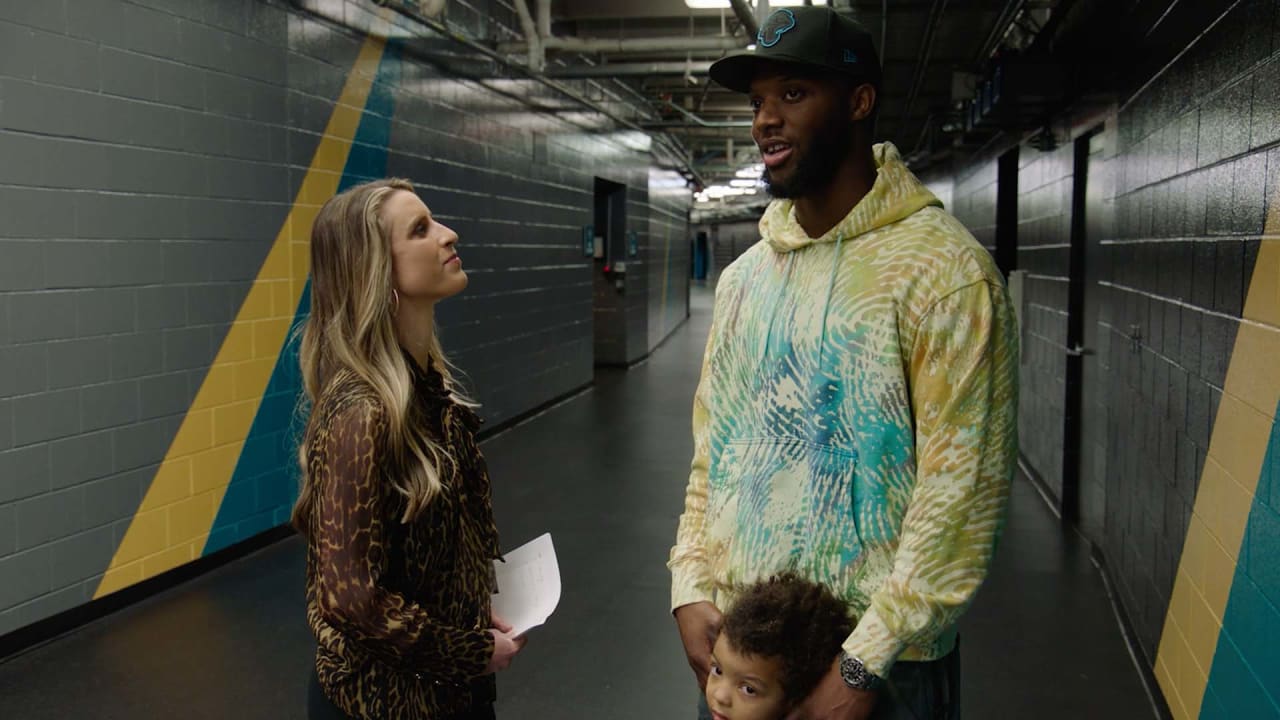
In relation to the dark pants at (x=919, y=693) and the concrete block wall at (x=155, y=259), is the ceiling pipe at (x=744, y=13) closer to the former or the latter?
the concrete block wall at (x=155, y=259)

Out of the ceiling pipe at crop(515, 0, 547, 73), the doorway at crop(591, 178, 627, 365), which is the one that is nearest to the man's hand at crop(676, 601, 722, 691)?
the ceiling pipe at crop(515, 0, 547, 73)

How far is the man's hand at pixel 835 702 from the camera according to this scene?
4.08ft

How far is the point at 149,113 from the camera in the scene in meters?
3.97

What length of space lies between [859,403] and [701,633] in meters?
0.39

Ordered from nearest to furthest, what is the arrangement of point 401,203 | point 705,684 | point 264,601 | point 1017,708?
point 705,684
point 401,203
point 1017,708
point 264,601

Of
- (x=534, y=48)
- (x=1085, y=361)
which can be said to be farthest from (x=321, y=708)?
(x=534, y=48)

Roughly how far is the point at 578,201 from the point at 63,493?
23.1 feet

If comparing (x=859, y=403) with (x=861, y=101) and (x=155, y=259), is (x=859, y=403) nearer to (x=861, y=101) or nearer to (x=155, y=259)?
(x=861, y=101)

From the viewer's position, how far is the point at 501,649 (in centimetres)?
159

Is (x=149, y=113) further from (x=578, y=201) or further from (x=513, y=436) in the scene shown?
(x=578, y=201)

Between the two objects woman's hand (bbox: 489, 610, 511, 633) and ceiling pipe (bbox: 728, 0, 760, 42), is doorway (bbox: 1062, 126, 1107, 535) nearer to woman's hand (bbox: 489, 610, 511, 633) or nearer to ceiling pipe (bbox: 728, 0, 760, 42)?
ceiling pipe (bbox: 728, 0, 760, 42)

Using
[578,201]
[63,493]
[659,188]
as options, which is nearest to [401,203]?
[63,493]

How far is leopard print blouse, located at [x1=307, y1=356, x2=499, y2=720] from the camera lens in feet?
4.64

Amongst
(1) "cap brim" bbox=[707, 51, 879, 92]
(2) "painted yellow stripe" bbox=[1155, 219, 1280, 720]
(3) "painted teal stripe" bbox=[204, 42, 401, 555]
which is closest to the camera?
(1) "cap brim" bbox=[707, 51, 879, 92]
